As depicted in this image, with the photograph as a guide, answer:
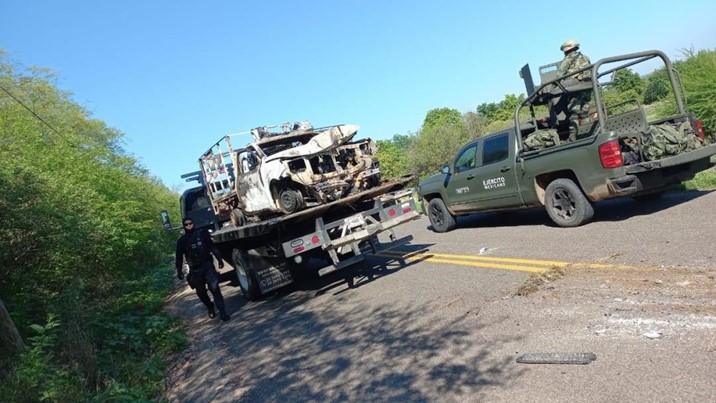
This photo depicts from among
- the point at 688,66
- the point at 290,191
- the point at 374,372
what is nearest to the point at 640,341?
the point at 374,372

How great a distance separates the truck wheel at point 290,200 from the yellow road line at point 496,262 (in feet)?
A: 7.49

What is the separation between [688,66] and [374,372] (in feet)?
46.1

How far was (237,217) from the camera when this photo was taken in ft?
32.0

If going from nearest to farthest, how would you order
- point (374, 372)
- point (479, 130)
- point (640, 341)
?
point (640, 341) < point (374, 372) < point (479, 130)

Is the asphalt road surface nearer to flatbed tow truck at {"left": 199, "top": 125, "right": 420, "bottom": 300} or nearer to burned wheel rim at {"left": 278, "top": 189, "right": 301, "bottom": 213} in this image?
flatbed tow truck at {"left": 199, "top": 125, "right": 420, "bottom": 300}

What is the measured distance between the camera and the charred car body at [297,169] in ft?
26.0

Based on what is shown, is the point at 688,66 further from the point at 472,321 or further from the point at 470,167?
the point at 472,321

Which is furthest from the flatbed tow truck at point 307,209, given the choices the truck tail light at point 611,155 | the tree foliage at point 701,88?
the tree foliage at point 701,88

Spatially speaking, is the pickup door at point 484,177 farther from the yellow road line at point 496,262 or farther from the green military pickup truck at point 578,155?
the yellow road line at point 496,262

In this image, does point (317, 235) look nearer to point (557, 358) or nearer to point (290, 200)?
point (290, 200)

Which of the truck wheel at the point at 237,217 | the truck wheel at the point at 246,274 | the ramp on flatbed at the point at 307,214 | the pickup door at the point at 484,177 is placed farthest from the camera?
the truck wheel at the point at 237,217

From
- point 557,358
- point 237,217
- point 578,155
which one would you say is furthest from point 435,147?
point 557,358

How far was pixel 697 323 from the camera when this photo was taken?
11.9 feet

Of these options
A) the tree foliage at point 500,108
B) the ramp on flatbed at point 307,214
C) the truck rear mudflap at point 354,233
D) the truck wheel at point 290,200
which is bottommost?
the truck rear mudflap at point 354,233
